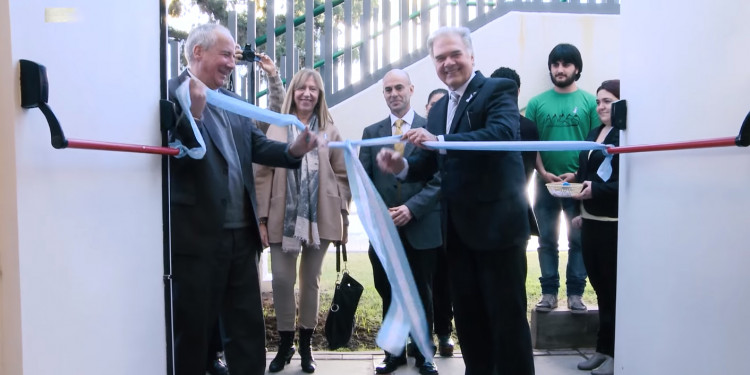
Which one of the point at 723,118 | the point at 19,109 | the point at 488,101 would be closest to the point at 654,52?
the point at 723,118

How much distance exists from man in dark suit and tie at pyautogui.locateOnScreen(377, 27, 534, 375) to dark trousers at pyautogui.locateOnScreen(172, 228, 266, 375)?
0.84 meters

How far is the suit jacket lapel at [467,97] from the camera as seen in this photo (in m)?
3.04

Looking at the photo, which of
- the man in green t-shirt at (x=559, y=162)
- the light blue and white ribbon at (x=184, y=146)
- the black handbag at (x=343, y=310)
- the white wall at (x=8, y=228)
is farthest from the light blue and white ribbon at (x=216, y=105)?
the man in green t-shirt at (x=559, y=162)

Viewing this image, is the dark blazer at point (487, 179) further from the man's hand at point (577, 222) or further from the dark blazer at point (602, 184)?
the man's hand at point (577, 222)

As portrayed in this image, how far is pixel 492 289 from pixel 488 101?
0.89 meters

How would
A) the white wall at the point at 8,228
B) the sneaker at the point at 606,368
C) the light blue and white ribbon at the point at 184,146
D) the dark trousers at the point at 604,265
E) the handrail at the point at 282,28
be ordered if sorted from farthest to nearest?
the handrail at the point at 282,28 < the sneaker at the point at 606,368 < the dark trousers at the point at 604,265 < the light blue and white ribbon at the point at 184,146 < the white wall at the point at 8,228

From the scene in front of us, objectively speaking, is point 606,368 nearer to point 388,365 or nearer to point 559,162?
point 388,365

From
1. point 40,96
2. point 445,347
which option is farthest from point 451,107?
point 40,96

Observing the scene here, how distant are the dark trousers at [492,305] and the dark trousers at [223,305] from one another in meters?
1.00

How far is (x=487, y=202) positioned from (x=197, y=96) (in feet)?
4.59

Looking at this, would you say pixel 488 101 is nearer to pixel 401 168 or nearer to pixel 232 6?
pixel 401 168

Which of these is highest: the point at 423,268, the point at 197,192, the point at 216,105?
the point at 216,105

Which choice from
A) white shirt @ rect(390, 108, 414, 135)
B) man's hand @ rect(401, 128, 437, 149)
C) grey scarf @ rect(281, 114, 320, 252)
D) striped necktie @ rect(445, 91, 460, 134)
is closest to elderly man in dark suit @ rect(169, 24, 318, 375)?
man's hand @ rect(401, 128, 437, 149)

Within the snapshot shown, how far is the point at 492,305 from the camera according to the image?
2986 millimetres
